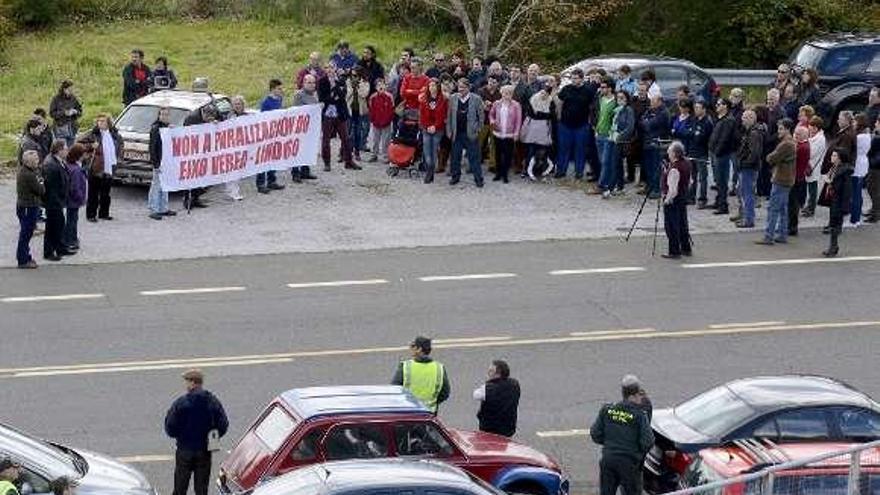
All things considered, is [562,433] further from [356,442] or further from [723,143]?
[723,143]

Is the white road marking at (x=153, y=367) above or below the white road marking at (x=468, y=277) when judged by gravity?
below

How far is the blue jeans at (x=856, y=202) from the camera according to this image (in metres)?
27.9

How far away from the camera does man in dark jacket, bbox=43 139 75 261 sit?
25.0 metres

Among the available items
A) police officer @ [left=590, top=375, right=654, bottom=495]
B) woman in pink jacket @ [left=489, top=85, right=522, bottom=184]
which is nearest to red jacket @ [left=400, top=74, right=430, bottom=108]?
woman in pink jacket @ [left=489, top=85, right=522, bottom=184]

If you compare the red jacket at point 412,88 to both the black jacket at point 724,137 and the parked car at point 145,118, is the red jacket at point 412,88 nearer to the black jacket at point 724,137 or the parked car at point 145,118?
the parked car at point 145,118

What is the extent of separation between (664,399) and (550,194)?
1065 centimetres

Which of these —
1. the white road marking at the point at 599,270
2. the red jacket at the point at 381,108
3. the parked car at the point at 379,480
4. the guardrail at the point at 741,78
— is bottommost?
the white road marking at the point at 599,270

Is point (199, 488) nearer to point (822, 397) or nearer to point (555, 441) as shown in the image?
point (555, 441)

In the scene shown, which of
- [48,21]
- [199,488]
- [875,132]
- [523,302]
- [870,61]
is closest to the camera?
[199,488]

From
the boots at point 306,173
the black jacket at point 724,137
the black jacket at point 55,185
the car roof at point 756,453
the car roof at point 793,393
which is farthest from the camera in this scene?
the boots at point 306,173

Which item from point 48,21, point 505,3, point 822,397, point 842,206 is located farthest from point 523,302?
point 48,21

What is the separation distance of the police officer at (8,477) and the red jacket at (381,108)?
17.9m

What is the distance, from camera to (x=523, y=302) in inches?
926

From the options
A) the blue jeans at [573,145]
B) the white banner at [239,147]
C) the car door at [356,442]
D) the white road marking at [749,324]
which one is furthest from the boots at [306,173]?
the car door at [356,442]
